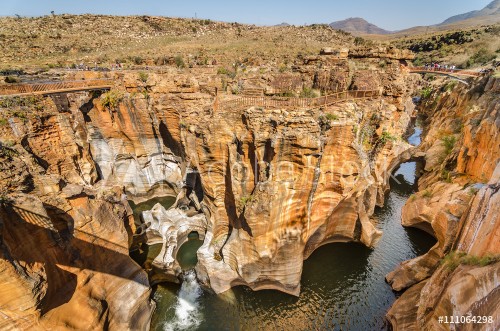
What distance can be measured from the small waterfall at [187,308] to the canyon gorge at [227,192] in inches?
12.4

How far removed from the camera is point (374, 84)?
18.2 meters

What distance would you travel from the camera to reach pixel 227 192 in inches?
605

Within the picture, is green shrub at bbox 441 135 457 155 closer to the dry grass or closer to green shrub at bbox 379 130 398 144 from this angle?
green shrub at bbox 379 130 398 144

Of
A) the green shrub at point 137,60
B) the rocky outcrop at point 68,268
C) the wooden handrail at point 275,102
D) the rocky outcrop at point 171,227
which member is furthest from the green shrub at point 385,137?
the green shrub at point 137,60

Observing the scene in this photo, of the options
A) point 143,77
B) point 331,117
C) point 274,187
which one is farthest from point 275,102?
point 143,77

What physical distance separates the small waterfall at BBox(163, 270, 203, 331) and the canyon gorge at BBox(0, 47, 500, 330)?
0.31 meters

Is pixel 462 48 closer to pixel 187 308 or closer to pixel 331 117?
pixel 331 117

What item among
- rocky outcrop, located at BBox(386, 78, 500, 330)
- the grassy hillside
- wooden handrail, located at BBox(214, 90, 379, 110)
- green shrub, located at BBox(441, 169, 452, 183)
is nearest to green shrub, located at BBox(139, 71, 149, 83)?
wooden handrail, located at BBox(214, 90, 379, 110)

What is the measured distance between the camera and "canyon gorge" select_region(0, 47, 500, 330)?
9.31m

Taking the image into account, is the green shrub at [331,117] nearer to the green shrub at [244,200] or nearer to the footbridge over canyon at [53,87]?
the green shrub at [244,200]

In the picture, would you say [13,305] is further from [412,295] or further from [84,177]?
[412,295]

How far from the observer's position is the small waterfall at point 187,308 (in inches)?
495

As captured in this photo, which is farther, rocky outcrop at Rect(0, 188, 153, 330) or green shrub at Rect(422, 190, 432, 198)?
green shrub at Rect(422, 190, 432, 198)

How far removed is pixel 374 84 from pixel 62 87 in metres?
23.8
